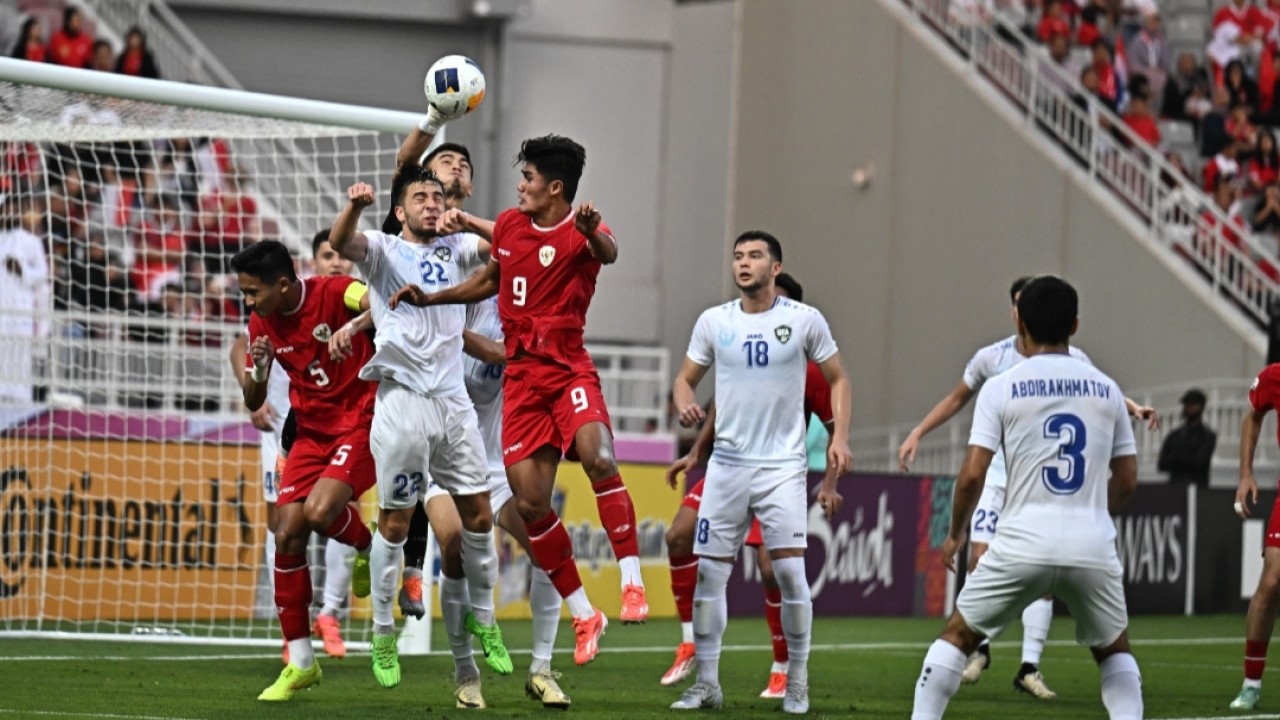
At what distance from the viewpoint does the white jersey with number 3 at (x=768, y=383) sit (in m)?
10.4

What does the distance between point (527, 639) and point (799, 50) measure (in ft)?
48.3

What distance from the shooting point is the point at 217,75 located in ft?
78.7

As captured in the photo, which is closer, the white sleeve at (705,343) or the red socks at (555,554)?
the red socks at (555,554)

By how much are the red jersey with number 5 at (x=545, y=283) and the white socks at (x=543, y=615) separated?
1.16 metres

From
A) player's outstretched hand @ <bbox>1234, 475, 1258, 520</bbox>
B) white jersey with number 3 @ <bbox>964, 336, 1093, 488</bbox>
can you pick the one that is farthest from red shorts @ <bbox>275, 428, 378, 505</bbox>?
player's outstretched hand @ <bbox>1234, 475, 1258, 520</bbox>

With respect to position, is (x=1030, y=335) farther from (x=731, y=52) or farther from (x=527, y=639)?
(x=731, y=52)

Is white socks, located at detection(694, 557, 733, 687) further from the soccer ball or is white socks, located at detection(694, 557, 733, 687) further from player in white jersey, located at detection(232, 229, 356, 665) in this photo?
player in white jersey, located at detection(232, 229, 356, 665)

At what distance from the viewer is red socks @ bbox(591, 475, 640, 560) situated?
952cm

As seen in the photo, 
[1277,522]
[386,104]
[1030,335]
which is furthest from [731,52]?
[1030,335]

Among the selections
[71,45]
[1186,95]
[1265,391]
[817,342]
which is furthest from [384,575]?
[1186,95]

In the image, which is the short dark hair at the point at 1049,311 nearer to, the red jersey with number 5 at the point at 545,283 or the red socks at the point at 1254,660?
the red jersey with number 5 at the point at 545,283

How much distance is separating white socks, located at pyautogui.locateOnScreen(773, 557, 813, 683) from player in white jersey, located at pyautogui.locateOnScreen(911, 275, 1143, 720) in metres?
2.80

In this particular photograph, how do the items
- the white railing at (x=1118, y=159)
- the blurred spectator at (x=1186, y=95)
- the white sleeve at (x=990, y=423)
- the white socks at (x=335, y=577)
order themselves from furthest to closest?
the blurred spectator at (x=1186, y=95), the white railing at (x=1118, y=159), the white socks at (x=335, y=577), the white sleeve at (x=990, y=423)

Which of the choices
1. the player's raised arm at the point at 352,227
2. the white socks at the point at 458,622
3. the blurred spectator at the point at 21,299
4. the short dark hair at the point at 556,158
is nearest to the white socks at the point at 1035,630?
the white socks at the point at 458,622
